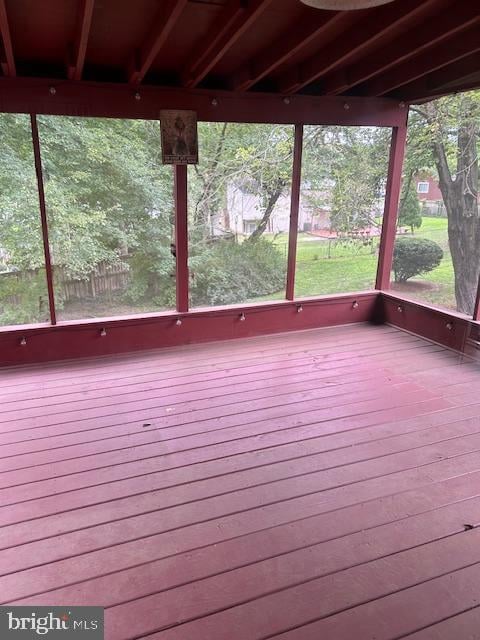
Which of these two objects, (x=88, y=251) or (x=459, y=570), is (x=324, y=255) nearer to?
(x=88, y=251)

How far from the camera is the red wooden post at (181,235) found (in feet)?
14.1

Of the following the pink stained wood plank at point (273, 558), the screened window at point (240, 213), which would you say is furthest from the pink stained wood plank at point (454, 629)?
the screened window at point (240, 213)

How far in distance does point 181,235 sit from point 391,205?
8.10 ft

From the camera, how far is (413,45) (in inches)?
130

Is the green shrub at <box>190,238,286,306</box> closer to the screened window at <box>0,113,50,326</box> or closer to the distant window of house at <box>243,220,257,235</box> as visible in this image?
the distant window of house at <box>243,220,257,235</box>

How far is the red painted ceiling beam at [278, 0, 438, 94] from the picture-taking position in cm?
279

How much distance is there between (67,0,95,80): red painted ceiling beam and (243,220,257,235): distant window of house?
263 cm

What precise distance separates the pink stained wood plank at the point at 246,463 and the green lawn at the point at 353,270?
9.17ft

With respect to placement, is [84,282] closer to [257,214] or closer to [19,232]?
[19,232]

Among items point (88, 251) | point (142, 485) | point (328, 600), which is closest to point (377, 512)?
point (328, 600)

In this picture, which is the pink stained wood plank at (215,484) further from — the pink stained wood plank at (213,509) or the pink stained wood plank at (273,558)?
the pink stained wood plank at (273,558)

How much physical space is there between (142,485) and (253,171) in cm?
429

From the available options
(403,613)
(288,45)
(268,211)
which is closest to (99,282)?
(268,211)

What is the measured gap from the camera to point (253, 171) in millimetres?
5684
